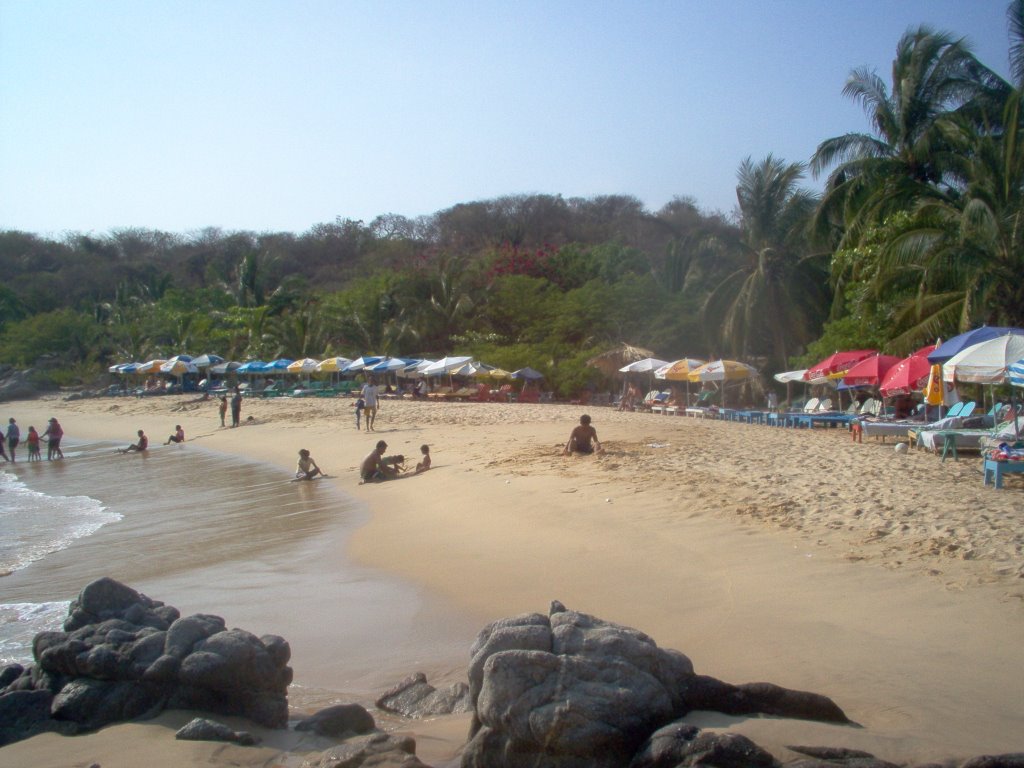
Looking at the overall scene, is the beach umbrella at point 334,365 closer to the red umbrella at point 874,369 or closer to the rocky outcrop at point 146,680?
the red umbrella at point 874,369

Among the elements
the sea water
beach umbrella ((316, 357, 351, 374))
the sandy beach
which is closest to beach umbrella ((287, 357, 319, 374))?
beach umbrella ((316, 357, 351, 374))

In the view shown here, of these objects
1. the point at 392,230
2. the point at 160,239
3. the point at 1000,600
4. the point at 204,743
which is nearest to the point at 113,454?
the point at 204,743

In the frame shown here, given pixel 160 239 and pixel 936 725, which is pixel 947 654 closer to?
pixel 936 725

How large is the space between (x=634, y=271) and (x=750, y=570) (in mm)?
33120

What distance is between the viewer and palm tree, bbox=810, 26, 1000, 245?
21.2m

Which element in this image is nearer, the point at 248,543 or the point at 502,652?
the point at 502,652

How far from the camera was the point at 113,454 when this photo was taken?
22.4 m

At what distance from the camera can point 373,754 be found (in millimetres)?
3902

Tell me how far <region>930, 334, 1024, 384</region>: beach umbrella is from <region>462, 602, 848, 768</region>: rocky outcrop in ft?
27.5

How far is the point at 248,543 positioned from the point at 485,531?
281 cm

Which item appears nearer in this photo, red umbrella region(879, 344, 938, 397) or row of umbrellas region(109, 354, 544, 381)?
red umbrella region(879, 344, 938, 397)

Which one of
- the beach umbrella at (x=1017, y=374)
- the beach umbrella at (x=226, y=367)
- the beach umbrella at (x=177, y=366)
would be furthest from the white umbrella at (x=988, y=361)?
the beach umbrella at (x=177, y=366)

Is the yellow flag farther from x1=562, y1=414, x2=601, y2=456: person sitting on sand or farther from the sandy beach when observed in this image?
x1=562, y1=414, x2=601, y2=456: person sitting on sand

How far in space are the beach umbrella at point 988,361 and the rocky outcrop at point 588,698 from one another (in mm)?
8375
